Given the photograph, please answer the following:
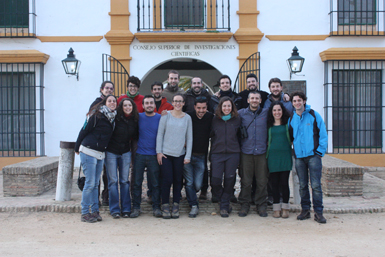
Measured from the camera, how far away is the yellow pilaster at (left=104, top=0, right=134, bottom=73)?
942cm

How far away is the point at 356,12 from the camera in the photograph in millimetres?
9641

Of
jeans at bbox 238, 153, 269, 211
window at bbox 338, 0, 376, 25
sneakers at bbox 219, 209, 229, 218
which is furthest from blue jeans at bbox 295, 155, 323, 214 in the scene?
window at bbox 338, 0, 376, 25

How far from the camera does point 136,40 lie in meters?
9.55

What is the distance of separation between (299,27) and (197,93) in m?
4.99

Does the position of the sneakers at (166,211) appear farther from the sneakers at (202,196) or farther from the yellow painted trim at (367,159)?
the yellow painted trim at (367,159)

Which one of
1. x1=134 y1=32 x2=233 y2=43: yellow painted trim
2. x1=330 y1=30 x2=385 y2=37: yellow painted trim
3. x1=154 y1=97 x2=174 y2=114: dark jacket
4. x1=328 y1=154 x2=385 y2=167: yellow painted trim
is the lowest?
x1=328 y1=154 x2=385 y2=167: yellow painted trim

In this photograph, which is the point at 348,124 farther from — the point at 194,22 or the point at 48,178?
the point at 48,178

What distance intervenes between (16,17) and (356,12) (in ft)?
28.6

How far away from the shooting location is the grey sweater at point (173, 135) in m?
5.23

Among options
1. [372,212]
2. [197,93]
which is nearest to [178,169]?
[197,93]

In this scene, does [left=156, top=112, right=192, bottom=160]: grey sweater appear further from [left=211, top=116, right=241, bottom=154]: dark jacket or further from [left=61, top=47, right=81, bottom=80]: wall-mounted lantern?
[left=61, top=47, right=81, bottom=80]: wall-mounted lantern

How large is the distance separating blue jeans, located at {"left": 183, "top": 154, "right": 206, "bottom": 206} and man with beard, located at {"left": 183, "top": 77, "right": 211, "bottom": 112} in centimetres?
88

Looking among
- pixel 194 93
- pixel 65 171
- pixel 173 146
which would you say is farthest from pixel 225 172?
pixel 65 171

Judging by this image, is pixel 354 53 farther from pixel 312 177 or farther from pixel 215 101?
pixel 312 177
